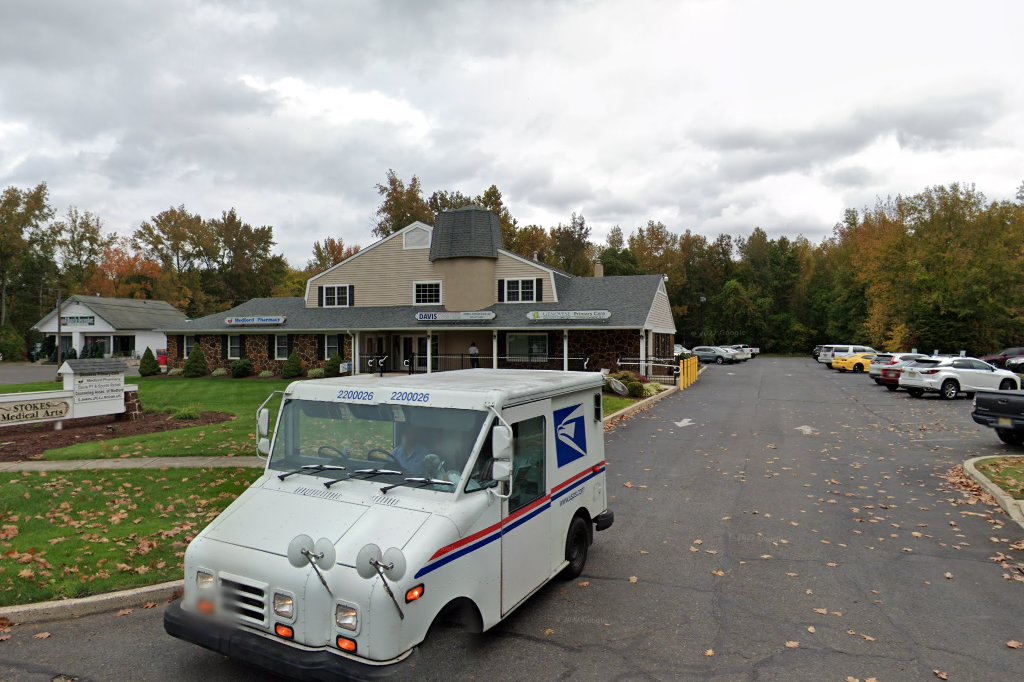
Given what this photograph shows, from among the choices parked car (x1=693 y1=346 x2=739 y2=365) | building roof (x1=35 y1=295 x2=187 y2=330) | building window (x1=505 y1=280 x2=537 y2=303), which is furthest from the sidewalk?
parked car (x1=693 y1=346 x2=739 y2=365)

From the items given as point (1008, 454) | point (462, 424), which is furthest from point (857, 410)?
point (462, 424)

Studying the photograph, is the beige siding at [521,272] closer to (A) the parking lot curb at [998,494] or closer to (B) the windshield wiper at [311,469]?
(A) the parking lot curb at [998,494]

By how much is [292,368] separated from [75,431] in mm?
19618

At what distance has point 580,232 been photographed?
274 ft

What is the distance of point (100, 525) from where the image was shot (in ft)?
26.2

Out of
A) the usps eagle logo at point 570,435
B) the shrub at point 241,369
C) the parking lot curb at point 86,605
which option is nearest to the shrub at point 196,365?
the shrub at point 241,369

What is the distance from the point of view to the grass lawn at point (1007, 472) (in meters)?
9.84

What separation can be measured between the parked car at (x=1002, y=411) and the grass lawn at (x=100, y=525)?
14.9 metres

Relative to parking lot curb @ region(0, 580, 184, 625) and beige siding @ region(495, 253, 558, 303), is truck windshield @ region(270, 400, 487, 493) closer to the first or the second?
parking lot curb @ region(0, 580, 184, 625)

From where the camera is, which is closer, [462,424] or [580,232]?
[462,424]

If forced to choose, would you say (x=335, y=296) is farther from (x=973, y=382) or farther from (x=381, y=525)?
(x=381, y=525)

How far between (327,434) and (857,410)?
20.4m

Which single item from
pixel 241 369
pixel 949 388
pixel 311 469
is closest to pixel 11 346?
pixel 241 369

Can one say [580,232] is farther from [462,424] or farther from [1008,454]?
[462,424]
